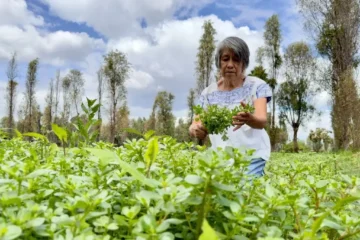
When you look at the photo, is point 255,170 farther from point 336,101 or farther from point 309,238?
point 336,101

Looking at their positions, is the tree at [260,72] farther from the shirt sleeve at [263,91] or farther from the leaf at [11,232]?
the leaf at [11,232]

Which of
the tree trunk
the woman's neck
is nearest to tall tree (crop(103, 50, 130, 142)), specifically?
the tree trunk

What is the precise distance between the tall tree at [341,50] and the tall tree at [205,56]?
383 inches

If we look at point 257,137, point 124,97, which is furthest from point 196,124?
point 124,97

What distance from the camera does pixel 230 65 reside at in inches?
102

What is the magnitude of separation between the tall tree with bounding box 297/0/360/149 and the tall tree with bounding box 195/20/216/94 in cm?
974

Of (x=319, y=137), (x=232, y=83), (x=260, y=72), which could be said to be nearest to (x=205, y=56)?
(x=260, y=72)

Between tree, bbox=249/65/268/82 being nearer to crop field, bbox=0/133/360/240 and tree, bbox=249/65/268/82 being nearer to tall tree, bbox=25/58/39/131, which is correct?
tall tree, bbox=25/58/39/131

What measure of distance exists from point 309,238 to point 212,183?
0.19 m

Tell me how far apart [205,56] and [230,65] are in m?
29.3

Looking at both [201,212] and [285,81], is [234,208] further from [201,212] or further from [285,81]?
[285,81]

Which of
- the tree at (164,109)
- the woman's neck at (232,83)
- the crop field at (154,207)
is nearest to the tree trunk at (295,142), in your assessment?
the tree at (164,109)

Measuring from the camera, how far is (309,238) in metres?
0.63

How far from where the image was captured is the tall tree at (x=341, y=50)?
19.2m
